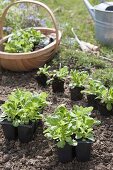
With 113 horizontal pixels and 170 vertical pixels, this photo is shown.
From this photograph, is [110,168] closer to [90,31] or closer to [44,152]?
[44,152]

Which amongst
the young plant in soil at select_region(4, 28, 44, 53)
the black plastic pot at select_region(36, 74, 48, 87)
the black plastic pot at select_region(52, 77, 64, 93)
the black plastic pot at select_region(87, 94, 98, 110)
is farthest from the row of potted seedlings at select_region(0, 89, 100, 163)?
the young plant in soil at select_region(4, 28, 44, 53)

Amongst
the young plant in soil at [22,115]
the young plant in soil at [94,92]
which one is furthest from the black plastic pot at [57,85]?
the young plant in soil at [22,115]

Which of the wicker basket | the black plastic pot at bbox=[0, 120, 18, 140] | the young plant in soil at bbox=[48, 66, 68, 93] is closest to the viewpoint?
the black plastic pot at bbox=[0, 120, 18, 140]

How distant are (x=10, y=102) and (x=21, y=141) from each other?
0.34 meters

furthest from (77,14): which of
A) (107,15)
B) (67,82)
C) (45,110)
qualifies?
(45,110)

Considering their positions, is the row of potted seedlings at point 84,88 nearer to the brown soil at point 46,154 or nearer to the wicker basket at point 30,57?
the brown soil at point 46,154

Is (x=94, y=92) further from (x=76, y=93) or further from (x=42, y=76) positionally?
(x=42, y=76)

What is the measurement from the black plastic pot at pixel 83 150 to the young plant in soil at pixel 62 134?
0.17 feet

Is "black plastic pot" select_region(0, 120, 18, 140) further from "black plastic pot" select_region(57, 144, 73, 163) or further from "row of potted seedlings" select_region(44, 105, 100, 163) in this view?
"black plastic pot" select_region(57, 144, 73, 163)

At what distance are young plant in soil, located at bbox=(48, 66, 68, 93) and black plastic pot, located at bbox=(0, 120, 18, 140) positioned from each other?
86 centimetres

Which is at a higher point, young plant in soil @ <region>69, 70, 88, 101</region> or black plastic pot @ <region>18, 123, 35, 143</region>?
young plant in soil @ <region>69, 70, 88, 101</region>

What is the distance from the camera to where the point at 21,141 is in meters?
3.50

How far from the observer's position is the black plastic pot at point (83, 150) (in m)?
3.12

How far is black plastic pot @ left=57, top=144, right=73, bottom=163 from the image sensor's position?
3.15 m
